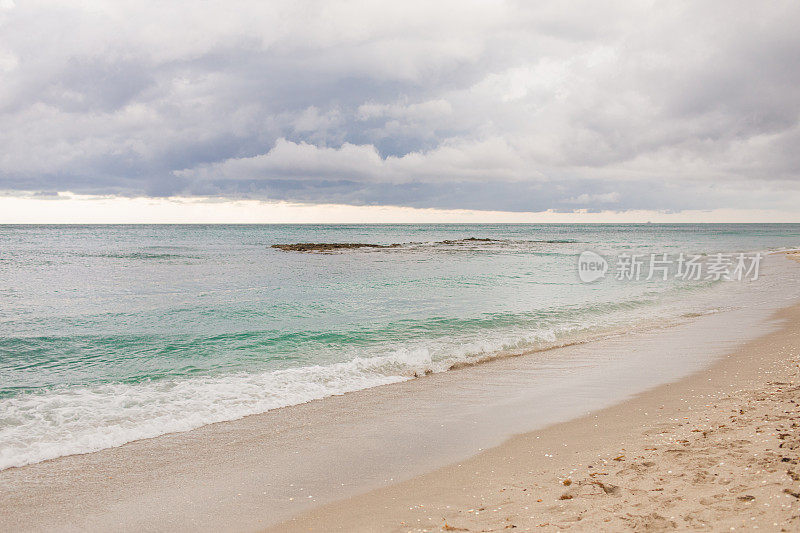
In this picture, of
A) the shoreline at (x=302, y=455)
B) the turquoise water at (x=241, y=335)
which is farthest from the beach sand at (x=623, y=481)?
the turquoise water at (x=241, y=335)

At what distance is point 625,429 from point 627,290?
64.2 feet

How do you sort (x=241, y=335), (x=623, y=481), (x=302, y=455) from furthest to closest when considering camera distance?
1. (x=241, y=335)
2. (x=302, y=455)
3. (x=623, y=481)

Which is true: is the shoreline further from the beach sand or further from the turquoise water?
the turquoise water

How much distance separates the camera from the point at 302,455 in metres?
6.00

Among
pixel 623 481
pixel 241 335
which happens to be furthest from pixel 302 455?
pixel 241 335

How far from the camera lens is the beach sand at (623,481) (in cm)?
375

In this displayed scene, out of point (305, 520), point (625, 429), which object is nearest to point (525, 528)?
point (305, 520)

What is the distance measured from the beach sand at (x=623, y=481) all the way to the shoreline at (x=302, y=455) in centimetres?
22

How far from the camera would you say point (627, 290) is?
23766mm

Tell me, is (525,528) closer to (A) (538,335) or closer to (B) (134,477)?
(B) (134,477)

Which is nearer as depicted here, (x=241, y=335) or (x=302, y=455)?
(x=302, y=455)

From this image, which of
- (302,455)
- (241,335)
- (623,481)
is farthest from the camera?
(241,335)

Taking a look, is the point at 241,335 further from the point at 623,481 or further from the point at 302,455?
the point at 623,481

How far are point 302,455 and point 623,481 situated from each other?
12.4 feet
